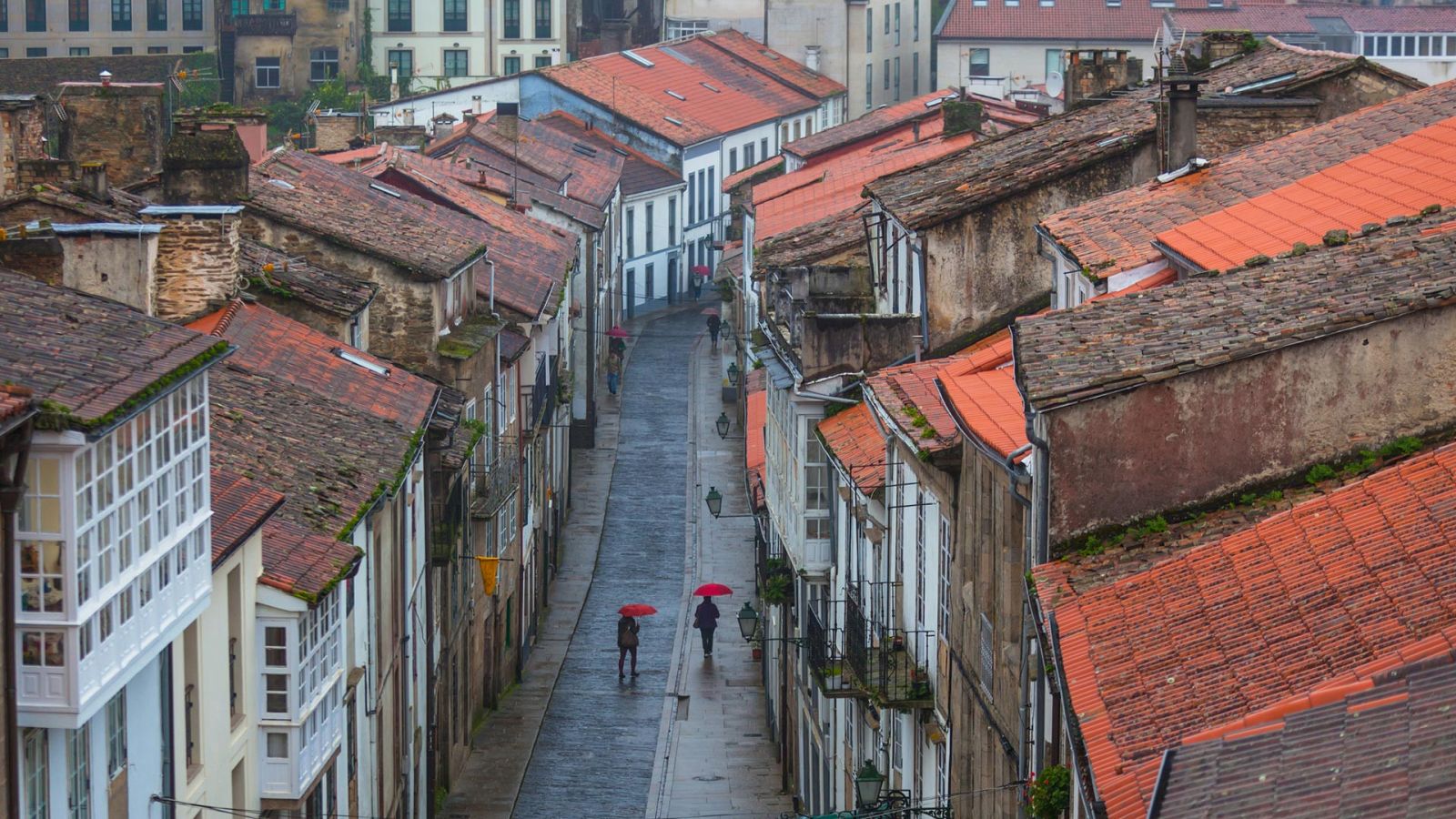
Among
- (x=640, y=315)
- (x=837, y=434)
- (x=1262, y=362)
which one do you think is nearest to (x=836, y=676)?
(x=837, y=434)

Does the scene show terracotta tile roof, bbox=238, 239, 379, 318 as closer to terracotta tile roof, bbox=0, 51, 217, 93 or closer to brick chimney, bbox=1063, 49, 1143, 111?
brick chimney, bbox=1063, 49, 1143, 111

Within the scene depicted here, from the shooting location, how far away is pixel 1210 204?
26766 mm

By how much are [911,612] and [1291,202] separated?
7459 mm

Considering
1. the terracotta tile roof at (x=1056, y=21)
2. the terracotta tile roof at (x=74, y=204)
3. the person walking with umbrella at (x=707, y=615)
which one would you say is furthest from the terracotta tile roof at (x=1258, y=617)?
the terracotta tile roof at (x=1056, y=21)

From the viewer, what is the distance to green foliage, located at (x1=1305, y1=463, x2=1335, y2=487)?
61.2 feet

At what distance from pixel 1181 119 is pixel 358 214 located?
55.4 ft

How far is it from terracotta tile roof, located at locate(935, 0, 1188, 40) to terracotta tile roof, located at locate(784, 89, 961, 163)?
4357cm

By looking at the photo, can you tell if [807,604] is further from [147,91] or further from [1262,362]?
[1262,362]

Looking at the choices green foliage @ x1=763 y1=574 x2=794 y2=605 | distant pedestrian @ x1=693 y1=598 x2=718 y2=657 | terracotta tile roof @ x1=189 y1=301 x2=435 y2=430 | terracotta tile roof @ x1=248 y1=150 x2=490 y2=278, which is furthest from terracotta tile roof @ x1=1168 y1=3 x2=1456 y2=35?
terracotta tile roof @ x1=189 y1=301 x2=435 y2=430

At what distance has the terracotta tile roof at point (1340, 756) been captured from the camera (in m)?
10.9

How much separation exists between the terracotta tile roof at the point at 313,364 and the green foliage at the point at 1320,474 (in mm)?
16540

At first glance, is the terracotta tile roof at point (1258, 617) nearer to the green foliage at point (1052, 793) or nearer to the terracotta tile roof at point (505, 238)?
the green foliage at point (1052, 793)

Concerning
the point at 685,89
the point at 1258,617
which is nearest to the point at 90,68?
the point at 685,89

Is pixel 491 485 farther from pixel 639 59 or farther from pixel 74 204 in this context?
pixel 639 59
